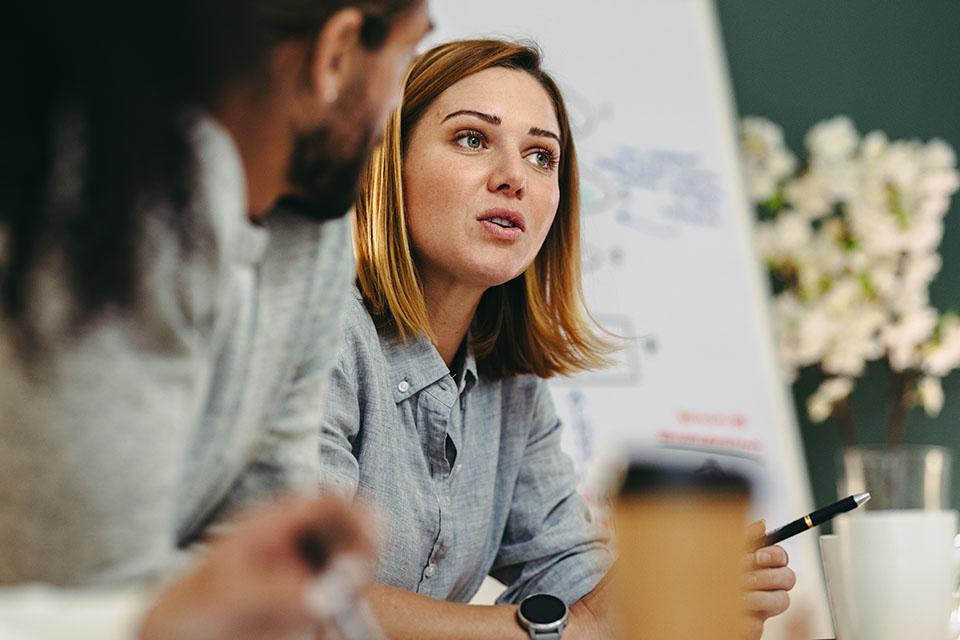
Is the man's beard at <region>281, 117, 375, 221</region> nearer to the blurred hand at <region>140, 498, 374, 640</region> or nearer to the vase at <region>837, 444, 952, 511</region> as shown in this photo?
the blurred hand at <region>140, 498, 374, 640</region>

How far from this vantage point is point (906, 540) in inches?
32.0

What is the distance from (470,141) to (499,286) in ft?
0.73

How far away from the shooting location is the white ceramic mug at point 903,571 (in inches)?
32.1

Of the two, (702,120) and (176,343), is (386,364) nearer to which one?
(176,343)

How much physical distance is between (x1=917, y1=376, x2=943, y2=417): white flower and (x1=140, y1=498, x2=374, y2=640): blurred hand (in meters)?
2.24

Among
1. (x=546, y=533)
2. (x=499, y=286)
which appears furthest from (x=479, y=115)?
(x=546, y=533)

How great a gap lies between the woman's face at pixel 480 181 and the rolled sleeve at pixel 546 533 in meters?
0.26

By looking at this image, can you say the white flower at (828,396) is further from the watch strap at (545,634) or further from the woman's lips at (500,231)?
the watch strap at (545,634)

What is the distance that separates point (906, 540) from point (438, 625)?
0.44m

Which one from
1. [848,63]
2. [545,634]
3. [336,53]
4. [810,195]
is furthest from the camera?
[848,63]

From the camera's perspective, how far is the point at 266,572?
1.24 feet

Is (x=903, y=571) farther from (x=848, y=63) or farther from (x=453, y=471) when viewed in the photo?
(x=848, y=63)

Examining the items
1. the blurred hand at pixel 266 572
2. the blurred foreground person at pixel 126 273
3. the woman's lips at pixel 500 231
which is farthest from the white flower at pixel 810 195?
the blurred hand at pixel 266 572

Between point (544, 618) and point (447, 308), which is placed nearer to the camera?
point (544, 618)
